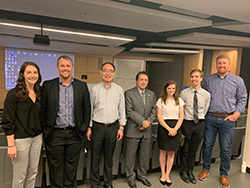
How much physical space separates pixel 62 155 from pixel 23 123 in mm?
587

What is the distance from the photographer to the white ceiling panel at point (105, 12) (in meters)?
3.08

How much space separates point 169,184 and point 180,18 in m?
3.23

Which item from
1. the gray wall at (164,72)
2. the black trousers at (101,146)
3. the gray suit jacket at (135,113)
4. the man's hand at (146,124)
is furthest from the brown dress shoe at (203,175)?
the gray wall at (164,72)

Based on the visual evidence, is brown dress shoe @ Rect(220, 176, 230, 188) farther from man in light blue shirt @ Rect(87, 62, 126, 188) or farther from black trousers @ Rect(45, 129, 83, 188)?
black trousers @ Rect(45, 129, 83, 188)

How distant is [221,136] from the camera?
8.79 feet

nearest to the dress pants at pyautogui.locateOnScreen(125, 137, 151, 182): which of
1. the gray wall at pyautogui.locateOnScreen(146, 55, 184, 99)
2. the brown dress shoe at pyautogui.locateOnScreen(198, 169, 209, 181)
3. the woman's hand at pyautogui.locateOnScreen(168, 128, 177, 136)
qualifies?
the woman's hand at pyautogui.locateOnScreen(168, 128, 177, 136)

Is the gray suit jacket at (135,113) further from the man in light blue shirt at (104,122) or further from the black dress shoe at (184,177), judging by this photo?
the black dress shoe at (184,177)

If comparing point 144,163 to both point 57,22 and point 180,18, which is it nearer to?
point 180,18

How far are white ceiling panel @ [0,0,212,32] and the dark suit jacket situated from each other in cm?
170

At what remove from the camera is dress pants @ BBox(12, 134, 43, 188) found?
1832 millimetres

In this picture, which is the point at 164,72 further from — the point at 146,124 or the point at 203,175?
the point at 146,124

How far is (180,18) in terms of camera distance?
376 cm

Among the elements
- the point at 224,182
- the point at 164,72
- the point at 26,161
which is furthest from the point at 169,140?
the point at 164,72

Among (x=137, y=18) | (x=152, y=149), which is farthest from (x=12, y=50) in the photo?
(x=152, y=149)
